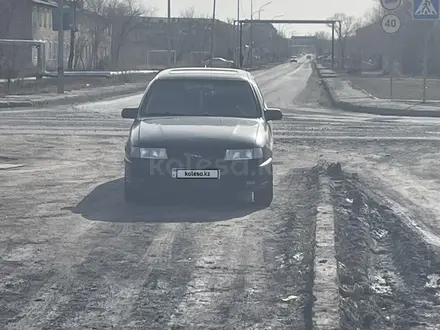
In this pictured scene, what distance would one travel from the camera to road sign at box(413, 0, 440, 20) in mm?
28688

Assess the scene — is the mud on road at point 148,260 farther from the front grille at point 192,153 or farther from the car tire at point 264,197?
the front grille at point 192,153

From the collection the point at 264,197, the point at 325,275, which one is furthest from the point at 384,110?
the point at 325,275

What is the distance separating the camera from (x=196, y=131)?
11.2 m

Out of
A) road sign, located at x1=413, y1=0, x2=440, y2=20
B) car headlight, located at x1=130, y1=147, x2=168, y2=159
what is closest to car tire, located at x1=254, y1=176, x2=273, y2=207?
car headlight, located at x1=130, y1=147, x2=168, y2=159

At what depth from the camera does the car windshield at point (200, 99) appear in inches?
480

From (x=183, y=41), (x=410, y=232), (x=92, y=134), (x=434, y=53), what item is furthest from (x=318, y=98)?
(x=183, y=41)

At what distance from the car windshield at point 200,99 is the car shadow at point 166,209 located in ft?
3.86

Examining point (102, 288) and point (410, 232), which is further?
point (410, 232)

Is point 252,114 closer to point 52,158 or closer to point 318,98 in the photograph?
point 52,158

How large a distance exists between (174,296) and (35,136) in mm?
13842

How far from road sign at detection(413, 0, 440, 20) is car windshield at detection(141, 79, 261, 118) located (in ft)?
57.5

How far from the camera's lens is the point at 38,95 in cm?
3897

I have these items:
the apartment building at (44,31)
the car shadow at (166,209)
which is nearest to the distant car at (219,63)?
the apartment building at (44,31)

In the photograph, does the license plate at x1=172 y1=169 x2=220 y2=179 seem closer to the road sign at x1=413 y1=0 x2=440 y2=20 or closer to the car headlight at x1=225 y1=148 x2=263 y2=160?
the car headlight at x1=225 y1=148 x2=263 y2=160
